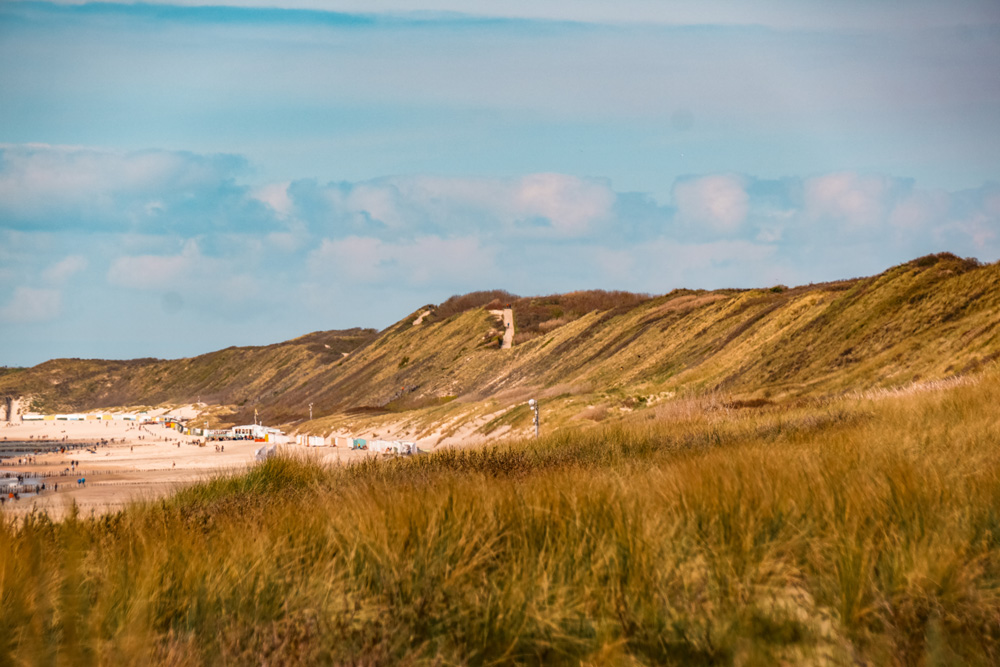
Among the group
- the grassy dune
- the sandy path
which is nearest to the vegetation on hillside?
the sandy path

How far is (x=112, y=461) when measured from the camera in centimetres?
7038

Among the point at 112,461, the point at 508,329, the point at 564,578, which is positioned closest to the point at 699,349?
the point at 112,461

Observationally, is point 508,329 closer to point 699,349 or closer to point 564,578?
point 699,349

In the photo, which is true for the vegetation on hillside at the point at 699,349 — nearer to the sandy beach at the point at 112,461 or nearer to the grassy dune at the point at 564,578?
the sandy beach at the point at 112,461

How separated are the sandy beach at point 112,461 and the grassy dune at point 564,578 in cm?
496

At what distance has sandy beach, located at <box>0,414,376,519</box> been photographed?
111 feet

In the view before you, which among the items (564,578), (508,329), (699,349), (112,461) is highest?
(508,329)

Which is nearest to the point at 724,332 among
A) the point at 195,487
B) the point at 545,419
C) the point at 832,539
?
the point at 545,419

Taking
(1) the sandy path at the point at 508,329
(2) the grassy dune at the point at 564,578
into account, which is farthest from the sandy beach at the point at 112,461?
(1) the sandy path at the point at 508,329

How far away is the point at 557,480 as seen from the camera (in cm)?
741

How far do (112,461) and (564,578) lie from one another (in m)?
73.8

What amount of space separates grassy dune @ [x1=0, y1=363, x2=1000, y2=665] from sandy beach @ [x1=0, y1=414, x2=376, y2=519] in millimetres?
4956

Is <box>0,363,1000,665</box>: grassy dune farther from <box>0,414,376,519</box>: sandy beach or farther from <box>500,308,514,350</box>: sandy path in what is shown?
<box>500,308,514,350</box>: sandy path

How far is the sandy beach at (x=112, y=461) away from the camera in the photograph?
33.9 metres
